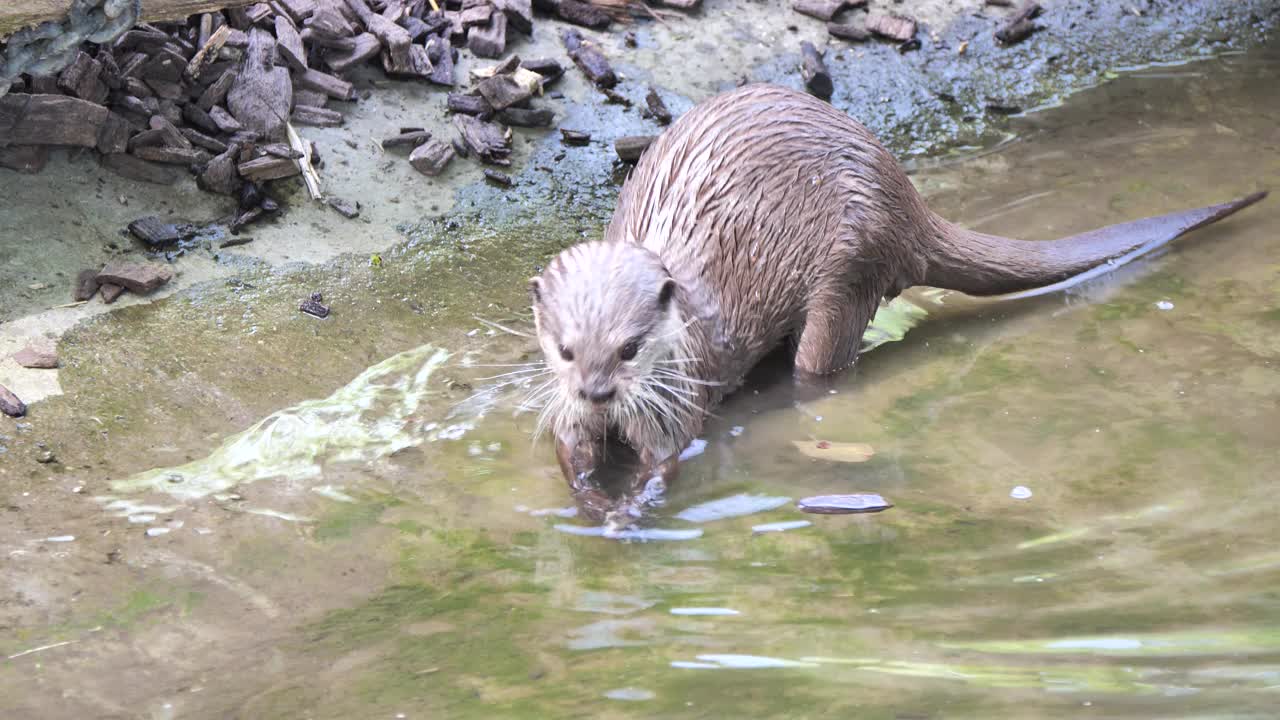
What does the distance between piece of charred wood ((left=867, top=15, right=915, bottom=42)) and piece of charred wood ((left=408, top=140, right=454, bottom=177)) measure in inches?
67.3

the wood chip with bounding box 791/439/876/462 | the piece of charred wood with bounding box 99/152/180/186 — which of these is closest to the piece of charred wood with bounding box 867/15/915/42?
the wood chip with bounding box 791/439/876/462

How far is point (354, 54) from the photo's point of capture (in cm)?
361

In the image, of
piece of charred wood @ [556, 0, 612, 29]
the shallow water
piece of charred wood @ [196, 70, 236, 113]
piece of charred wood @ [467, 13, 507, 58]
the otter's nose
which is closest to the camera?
the shallow water

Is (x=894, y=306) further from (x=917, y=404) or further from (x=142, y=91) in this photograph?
(x=142, y=91)

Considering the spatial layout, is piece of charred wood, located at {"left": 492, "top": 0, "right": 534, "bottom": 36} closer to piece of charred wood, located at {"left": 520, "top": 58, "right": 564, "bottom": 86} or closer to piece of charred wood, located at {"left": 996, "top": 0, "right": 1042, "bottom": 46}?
piece of charred wood, located at {"left": 520, "top": 58, "right": 564, "bottom": 86}

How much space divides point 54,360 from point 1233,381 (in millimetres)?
2583

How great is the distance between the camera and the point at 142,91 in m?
3.21

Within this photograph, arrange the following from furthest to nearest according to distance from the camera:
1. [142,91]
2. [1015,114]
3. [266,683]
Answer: [1015,114], [142,91], [266,683]

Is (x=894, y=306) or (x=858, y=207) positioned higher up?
(x=858, y=207)

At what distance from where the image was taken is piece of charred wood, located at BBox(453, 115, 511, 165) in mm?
3570

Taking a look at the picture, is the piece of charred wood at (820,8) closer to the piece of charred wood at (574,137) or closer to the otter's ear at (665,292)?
the piece of charred wood at (574,137)

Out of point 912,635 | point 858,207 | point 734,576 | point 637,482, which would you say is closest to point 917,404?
point 858,207

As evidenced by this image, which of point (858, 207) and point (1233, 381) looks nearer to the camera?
point (1233, 381)

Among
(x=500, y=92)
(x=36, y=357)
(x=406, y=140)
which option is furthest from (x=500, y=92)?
(x=36, y=357)
